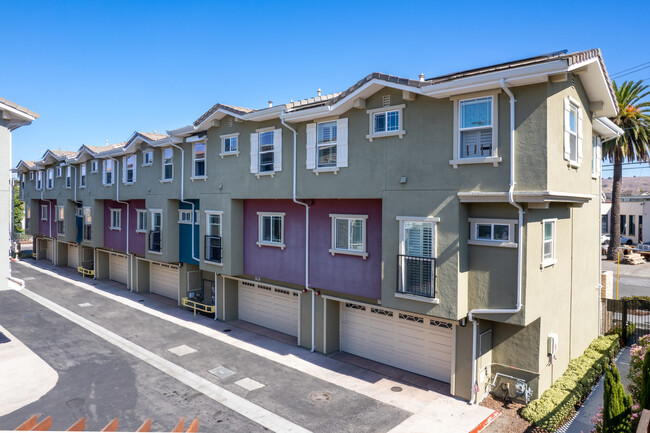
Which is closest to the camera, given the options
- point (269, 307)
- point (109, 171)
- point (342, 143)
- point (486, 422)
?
point (486, 422)

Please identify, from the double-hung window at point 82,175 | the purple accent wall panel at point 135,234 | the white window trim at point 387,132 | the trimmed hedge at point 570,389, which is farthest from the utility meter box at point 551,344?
the double-hung window at point 82,175

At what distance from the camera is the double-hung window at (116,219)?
94.1ft

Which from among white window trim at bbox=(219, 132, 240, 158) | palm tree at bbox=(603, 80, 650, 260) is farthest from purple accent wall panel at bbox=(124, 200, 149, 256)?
palm tree at bbox=(603, 80, 650, 260)

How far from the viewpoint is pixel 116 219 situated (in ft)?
96.7

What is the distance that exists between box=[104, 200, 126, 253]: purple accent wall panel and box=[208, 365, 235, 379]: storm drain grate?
53.4 feet

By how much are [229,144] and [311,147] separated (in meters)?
5.62

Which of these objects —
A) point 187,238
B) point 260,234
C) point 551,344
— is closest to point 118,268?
point 187,238

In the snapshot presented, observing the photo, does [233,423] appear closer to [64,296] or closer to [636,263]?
[64,296]

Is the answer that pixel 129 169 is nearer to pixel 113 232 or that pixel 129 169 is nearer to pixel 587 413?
pixel 113 232

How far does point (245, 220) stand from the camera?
19391 mm

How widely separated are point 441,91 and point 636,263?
37.4 meters

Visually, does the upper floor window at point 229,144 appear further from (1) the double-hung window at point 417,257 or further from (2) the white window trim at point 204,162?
(1) the double-hung window at point 417,257

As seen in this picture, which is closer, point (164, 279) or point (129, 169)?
point (164, 279)

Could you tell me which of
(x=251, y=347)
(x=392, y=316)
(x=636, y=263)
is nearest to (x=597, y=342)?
(x=392, y=316)
